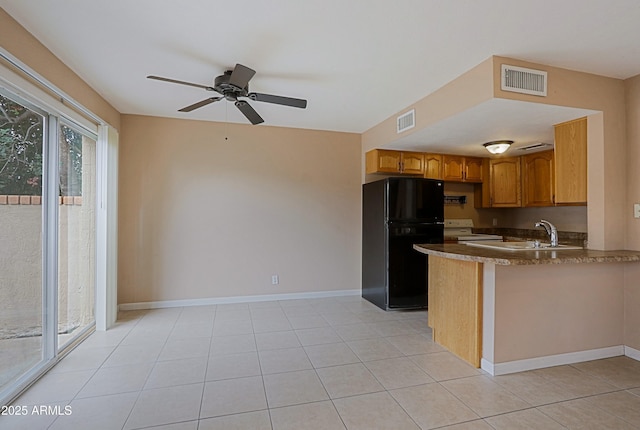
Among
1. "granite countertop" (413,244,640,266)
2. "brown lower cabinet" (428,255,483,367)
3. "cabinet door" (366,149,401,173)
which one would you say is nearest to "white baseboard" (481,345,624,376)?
"brown lower cabinet" (428,255,483,367)

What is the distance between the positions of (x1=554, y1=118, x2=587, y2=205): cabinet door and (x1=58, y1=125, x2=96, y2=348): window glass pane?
4.59 metres

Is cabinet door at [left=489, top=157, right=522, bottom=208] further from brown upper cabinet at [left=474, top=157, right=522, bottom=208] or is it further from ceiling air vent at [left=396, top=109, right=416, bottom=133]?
ceiling air vent at [left=396, top=109, right=416, bottom=133]

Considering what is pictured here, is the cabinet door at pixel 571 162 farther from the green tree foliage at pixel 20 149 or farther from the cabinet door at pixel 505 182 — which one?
the green tree foliage at pixel 20 149

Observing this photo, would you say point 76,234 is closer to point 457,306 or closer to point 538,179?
point 457,306

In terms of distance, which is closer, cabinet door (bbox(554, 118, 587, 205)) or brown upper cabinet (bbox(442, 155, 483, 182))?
cabinet door (bbox(554, 118, 587, 205))

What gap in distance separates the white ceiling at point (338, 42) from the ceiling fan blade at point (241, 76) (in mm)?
218

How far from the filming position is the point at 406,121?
3.56 meters

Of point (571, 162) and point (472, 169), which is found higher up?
point (472, 169)

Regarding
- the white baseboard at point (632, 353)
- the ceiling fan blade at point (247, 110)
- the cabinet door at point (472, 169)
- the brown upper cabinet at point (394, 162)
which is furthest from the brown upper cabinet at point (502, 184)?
the ceiling fan blade at point (247, 110)

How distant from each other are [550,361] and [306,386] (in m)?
1.98

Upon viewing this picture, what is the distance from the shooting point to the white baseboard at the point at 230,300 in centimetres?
402

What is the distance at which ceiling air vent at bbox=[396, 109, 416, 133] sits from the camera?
3.43 metres

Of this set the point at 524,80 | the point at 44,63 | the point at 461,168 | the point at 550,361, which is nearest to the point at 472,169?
the point at 461,168

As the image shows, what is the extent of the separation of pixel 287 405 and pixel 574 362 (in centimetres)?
237
